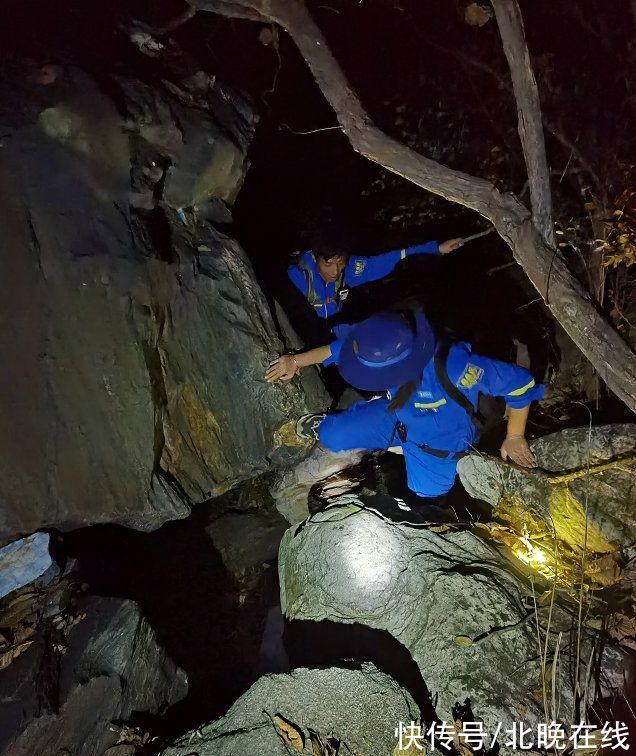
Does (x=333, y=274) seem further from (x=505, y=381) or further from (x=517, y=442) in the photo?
(x=517, y=442)

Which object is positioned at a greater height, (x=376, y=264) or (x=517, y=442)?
(x=376, y=264)

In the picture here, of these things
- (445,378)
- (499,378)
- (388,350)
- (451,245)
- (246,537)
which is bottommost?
(246,537)

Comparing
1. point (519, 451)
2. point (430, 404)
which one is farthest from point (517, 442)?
point (430, 404)

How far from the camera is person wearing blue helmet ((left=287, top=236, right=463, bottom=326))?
520 centimetres

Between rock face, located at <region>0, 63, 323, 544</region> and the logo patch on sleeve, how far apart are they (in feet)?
5.31

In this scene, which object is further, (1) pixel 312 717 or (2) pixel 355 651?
(2) pixel 355 651

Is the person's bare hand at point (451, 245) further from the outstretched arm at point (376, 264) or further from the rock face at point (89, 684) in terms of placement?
the rock face at point (89, 684)

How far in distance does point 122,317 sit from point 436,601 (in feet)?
10.9

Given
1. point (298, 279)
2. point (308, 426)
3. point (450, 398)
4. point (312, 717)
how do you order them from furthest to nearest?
point (298, 279) < point (308, 426) < point (450, 398) < point (312, 717)

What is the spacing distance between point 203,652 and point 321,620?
145 centimetres

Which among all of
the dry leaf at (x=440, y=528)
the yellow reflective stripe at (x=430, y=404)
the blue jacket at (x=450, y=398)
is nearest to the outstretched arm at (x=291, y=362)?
the blue jacket at (x=450, y=398)

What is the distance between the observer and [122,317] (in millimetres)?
3621

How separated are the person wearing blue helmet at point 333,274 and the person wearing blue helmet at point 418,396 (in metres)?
1.26

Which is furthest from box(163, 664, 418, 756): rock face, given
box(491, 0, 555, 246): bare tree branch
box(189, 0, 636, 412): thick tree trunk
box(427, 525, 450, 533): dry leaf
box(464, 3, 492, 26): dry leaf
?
box(464, 3, 492, 26): dry leaf
